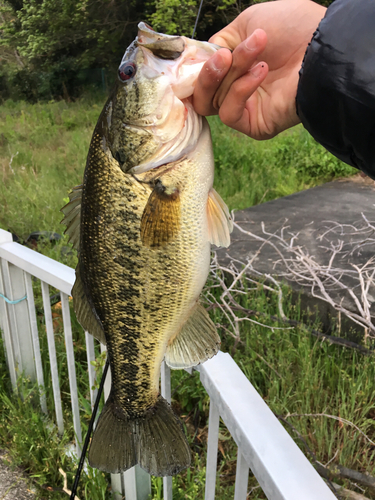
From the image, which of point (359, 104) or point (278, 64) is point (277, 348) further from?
point (359, 104)

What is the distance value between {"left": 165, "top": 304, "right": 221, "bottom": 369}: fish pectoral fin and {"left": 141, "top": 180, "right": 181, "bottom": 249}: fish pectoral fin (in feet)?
0.84

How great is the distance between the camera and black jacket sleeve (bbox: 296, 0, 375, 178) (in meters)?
0.95

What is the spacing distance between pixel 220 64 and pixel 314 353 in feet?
7.04

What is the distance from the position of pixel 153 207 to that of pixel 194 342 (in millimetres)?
430

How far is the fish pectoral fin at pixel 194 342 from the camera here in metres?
1.23

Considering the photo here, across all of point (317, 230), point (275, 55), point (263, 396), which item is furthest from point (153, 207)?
point (317, 230)

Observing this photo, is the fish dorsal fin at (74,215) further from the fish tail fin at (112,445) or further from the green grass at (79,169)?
the green grass at (79,169)

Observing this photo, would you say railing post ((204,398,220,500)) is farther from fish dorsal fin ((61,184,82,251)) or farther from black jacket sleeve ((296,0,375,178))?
black jacket sleeve ((296,0,375,178))

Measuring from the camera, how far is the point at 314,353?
8.81 ft

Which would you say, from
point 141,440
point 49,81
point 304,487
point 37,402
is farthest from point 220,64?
point 49,81

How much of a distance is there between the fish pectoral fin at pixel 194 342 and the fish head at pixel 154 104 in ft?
1.56

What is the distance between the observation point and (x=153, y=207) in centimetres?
112

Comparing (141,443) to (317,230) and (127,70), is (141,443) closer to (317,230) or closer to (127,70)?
(127,70)

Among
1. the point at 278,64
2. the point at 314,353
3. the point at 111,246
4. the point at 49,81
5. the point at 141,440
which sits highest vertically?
the point at 278,64
